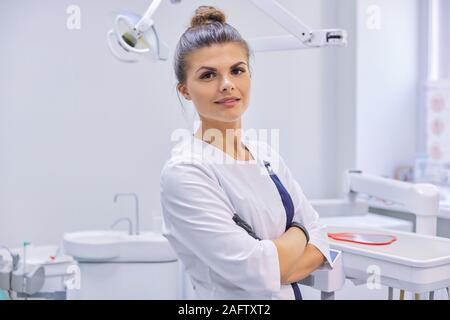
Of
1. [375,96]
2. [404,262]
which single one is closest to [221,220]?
[404,262]

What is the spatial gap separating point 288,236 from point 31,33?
1642mm

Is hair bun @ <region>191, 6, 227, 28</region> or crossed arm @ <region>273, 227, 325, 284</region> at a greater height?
hair bun @ <region>191, 6, 227, 28</region>

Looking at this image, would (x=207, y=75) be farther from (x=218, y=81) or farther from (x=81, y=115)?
(x=81, y=115)

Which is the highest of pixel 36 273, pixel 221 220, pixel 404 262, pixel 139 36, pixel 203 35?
pixel 139 36

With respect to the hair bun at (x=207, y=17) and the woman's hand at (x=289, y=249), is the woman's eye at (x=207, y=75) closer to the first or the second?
the hair bun at (x=207, y=17)

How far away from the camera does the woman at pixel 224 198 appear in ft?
2.42

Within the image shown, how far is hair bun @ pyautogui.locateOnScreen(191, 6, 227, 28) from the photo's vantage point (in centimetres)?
82

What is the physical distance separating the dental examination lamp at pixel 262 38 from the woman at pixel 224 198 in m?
0.38

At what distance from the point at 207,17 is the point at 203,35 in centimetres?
6

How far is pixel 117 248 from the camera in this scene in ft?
5.94

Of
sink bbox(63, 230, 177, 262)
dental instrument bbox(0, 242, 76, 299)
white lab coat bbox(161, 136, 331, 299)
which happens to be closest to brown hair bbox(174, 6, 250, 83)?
white lab coat bbox(161, 136, 331, 299)

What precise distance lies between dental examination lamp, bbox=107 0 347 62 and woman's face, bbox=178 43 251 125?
40 centimetres

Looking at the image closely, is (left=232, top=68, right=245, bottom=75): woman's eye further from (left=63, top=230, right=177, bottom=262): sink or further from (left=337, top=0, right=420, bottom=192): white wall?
(left=337, top=0, right=420, bottom=192): white wall
